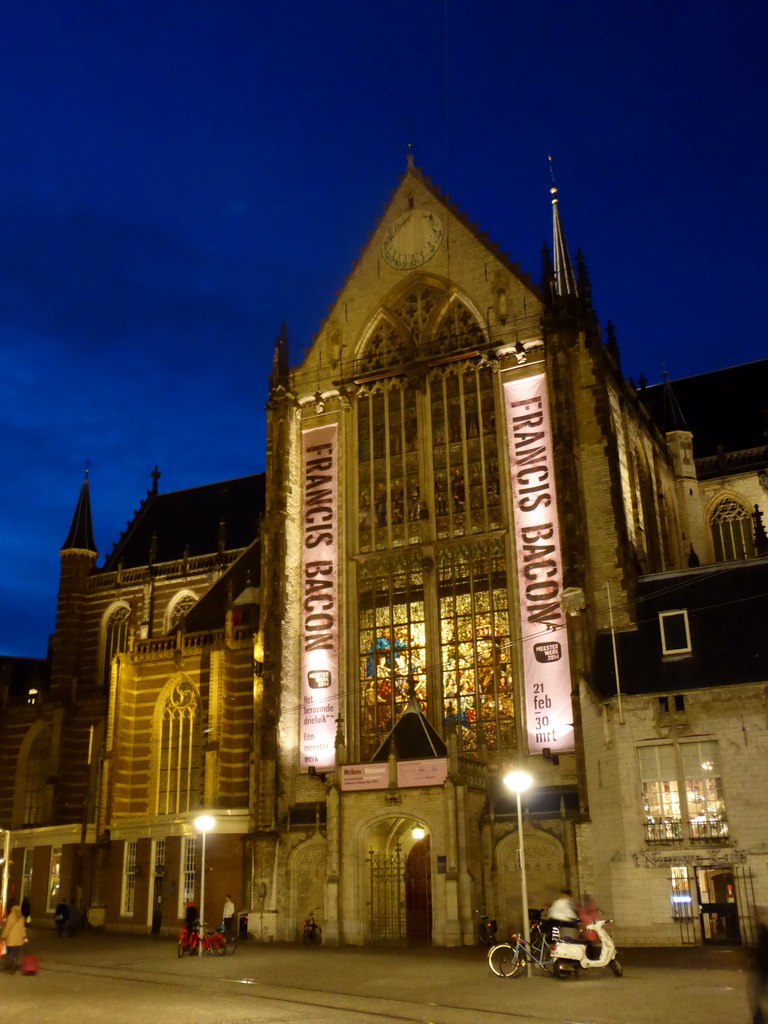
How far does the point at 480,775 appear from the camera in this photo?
108ft

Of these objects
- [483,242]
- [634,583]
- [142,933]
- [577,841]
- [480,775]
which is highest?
[483,242]

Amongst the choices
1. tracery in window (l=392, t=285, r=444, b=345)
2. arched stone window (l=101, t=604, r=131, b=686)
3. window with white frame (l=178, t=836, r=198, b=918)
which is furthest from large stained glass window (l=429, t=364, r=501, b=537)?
arched stone window (l=101, t=604, r=131, b=686)

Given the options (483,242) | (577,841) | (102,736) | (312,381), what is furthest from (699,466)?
(102,736)

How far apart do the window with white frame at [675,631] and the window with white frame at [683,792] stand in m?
3.02

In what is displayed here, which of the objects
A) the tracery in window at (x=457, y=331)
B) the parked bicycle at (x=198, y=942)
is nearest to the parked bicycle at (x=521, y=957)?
the parked bicycle at (x=198, y=942)

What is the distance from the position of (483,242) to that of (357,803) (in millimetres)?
22465

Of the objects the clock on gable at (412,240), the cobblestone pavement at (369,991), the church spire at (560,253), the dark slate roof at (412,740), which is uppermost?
the church spire at (560,253)

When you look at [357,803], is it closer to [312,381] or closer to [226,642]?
[226,642]

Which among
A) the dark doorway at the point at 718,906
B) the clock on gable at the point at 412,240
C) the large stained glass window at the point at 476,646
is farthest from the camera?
the clock on gable at the point at 412,240

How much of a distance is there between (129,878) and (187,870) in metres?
3.62

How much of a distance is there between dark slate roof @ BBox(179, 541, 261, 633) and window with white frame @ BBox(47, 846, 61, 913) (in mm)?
12210

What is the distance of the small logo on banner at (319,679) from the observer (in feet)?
124

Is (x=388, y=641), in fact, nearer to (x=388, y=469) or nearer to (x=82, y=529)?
(x=388, y=469)

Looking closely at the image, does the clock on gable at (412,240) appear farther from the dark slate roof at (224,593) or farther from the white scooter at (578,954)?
the white scooter at (578,954)
